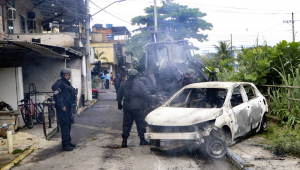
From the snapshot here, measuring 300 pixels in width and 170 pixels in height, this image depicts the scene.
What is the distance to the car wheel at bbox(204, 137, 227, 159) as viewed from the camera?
653 centimetres

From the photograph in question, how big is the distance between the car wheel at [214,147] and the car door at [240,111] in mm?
934

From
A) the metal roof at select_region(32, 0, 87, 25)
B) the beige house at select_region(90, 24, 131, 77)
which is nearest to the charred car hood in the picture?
the metal roof at select_region(32, 0, 87, 25)

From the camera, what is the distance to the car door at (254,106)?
824 centimetres

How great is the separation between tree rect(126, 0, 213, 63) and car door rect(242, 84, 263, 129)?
25.3m

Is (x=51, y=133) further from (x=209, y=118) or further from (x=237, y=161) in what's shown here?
(x=237, y=161)

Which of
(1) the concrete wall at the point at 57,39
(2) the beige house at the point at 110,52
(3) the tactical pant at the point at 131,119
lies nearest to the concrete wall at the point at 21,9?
(1) the concrete wall at the point at 57,39

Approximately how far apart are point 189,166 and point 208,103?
91.6 inches

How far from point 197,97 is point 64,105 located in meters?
3.29

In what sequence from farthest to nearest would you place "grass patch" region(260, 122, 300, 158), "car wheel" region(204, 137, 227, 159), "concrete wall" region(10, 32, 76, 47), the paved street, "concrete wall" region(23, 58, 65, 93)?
"concrete wall" region(10, 32, 76, 47), "concrete wall" region(23, 58, 65, 93), "grass patch" region(260, 122, 300, 158), "car wheel" region(204, 137, 227, 159), the paved street

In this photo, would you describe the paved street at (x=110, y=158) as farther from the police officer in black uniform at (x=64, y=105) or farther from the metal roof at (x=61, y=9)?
the metal roof at (x=61, y=9)

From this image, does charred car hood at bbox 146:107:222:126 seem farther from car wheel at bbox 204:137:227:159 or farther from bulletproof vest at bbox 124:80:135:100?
bulletproof vest at bbox 124:80:135:100

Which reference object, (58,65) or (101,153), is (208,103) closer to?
(101,153)

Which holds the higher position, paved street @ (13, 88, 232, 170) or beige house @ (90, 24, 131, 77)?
beige house @ (90, 24, 131, 77)

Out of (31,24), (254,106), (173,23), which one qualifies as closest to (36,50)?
(254,106)
